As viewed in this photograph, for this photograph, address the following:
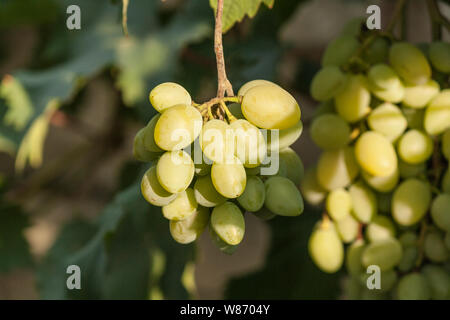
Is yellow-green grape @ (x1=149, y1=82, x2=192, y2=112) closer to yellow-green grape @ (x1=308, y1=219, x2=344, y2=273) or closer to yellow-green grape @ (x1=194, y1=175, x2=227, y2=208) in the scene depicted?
yellow-green grape @ (x1=194, y1=175, x2=227, y2=208)

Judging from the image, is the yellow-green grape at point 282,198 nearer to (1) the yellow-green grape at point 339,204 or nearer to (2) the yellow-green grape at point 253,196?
(2) the yellow-green grape at point 253,196

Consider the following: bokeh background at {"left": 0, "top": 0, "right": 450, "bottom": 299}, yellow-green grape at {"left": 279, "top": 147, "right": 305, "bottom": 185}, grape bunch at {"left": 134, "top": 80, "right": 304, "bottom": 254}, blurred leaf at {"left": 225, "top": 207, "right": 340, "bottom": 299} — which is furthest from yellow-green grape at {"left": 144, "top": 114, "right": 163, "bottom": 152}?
blurred leaf at {"left": 225, "top": 207, "right": 340, "bottom": 299}

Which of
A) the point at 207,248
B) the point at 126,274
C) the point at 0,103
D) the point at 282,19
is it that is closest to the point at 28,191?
the point at 0,103

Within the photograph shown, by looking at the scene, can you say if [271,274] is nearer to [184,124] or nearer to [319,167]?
[319,167]

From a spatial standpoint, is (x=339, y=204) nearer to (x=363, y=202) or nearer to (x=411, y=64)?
(x=363, y=202)

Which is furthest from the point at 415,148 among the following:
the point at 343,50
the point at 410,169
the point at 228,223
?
the point at 228,223

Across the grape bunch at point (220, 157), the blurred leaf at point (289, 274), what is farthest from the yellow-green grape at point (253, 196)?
the blurred leaf at point (289, 274)
